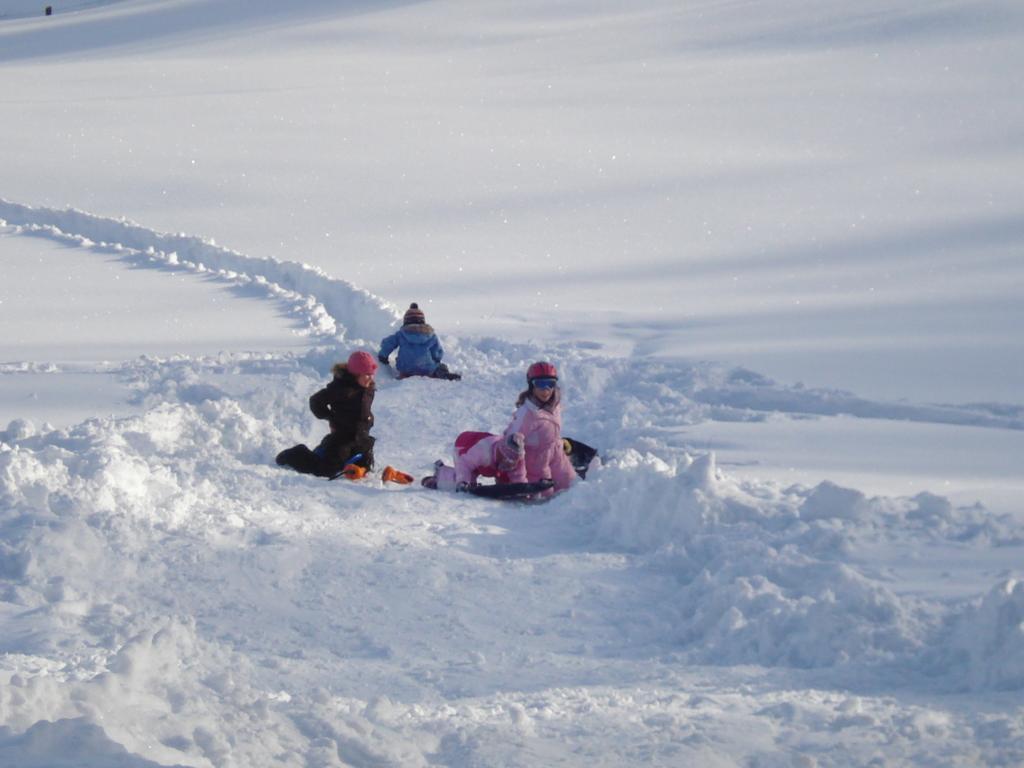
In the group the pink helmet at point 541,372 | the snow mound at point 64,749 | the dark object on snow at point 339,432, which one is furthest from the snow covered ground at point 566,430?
the pink helmet at point 541,372

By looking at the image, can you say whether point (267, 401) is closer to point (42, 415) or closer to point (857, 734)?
point (42, 415)

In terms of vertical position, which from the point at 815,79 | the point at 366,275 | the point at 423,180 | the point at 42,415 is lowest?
A: the point at 42,415

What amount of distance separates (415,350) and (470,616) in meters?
5.08

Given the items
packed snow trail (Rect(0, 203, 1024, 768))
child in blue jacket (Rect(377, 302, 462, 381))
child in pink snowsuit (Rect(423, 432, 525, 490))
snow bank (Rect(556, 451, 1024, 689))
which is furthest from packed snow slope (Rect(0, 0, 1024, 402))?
packed snow trail (Rect(0, 203, 1024, 768))

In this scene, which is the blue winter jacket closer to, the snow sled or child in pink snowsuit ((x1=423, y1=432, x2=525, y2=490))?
child in pink snowsuit ((x1=423, y1=432, x2=525, y2=490))

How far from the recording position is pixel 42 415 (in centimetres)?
888

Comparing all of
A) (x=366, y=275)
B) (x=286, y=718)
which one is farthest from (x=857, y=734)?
(x=366, y=275)

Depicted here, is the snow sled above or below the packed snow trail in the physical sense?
above

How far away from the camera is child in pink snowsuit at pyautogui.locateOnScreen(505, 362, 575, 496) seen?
26.0 feet

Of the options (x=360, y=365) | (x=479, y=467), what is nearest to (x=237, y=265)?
(x=360, y=365)

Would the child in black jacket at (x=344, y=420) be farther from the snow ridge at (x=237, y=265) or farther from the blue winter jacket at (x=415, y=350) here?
the snow ridge at (x=237, y=265)

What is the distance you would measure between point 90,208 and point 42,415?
1174cm

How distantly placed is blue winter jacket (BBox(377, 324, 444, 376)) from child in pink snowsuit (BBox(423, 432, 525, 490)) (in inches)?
95.8

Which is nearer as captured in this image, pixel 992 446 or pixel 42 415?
pixel 992 446
